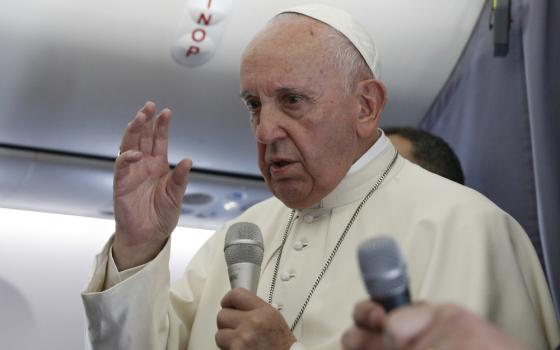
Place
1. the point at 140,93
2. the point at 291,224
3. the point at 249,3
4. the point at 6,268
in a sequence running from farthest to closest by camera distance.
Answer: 1. the point at 6,268
2. the point at 140,93
3. the point at 249,3
4. the point at 291,224

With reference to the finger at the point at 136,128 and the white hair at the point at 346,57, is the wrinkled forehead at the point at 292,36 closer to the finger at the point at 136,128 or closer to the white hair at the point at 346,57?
the white hair at the point at 346,57

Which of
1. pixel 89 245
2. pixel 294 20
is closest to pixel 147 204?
pixel 294 20

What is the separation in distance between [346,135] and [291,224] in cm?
34

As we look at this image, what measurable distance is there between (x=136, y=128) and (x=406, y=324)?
1.41 meters

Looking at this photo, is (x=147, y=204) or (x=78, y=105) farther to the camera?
(x=78, y=105)

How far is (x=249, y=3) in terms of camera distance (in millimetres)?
3279

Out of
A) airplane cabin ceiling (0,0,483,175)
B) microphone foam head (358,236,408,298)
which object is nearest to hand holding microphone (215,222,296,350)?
microphone foam head (358,236,408,298)

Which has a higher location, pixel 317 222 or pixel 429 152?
pixel 317 222

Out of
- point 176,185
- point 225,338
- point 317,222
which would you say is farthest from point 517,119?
point 225,338

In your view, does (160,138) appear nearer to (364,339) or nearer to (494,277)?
(494,277)

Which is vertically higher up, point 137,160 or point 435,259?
point 137,160

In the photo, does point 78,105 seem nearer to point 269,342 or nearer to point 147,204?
point 147,204

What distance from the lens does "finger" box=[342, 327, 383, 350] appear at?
1.09 m

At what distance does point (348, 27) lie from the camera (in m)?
2.52
